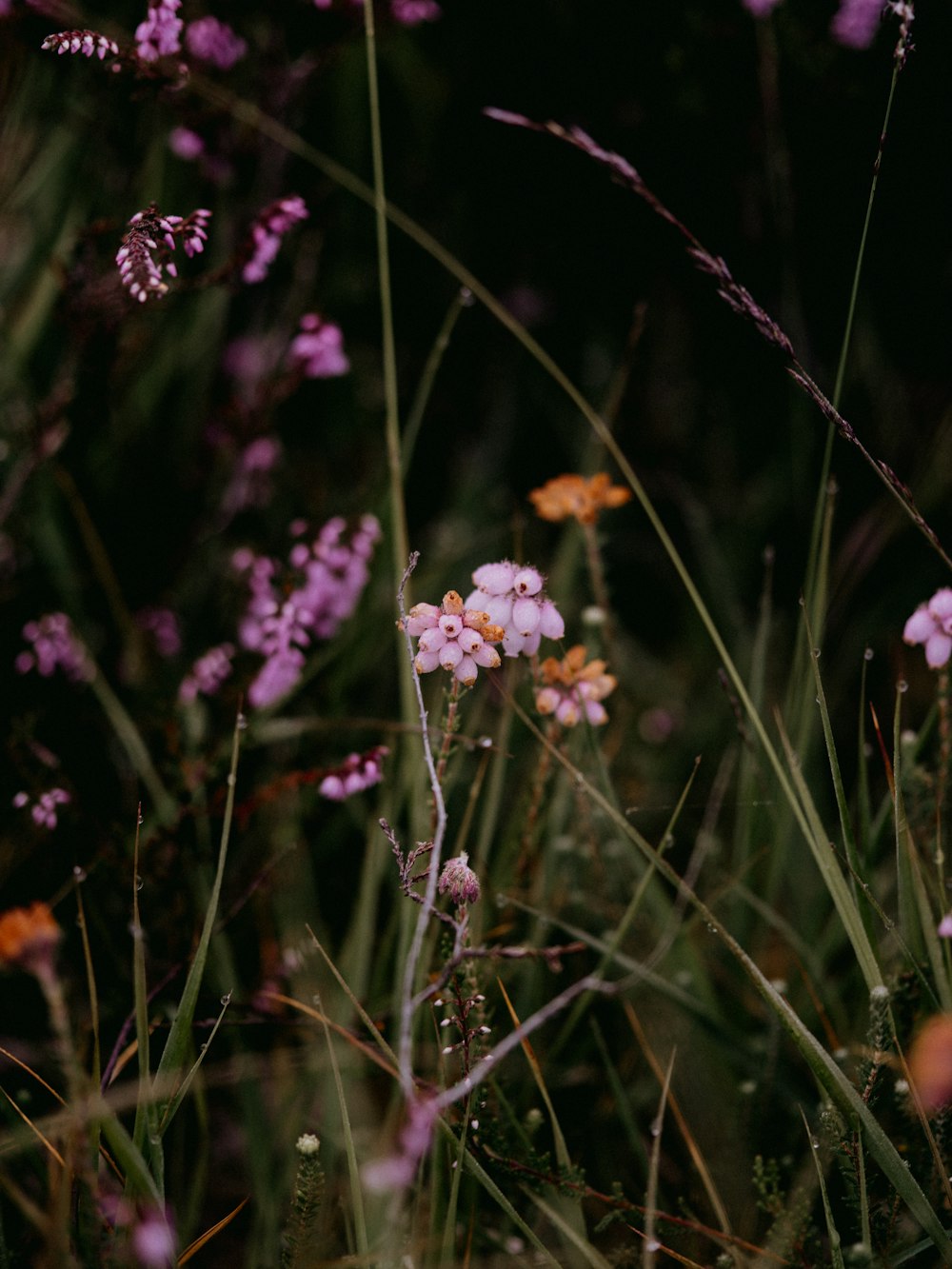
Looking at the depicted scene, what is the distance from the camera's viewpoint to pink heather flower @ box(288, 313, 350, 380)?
1.64 metres

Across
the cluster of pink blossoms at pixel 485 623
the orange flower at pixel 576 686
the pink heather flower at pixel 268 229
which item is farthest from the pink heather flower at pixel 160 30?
the orange flower at pixel 576 686

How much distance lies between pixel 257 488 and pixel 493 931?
3.48 ft

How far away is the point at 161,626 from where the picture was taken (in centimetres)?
183

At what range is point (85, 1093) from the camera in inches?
33.5

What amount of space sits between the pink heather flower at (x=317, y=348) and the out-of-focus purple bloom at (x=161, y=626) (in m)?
0.52

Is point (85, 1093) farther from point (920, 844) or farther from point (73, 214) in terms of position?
point (73, 214)

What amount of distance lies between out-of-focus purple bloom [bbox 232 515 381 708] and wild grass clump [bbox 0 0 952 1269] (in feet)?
0.04

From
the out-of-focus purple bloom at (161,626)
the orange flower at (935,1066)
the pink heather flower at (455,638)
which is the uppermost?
the pink heather flower at (455,638)

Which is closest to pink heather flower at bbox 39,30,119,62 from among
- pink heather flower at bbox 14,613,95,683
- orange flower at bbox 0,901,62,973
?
pink heather flower at bbox 14,613,95,683

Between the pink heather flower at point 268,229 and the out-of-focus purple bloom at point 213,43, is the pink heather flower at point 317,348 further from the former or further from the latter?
the out-of-focus purple bloom at point 213,43

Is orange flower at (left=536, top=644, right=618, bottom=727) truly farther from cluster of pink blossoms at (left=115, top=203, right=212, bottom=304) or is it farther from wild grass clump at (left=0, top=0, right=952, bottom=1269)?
cluster of pink blossoms at (left=115, top=203, right=212, bottom=304)

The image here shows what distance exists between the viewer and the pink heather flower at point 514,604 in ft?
3.33

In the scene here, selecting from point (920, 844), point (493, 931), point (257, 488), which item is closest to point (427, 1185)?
point (493, 931)

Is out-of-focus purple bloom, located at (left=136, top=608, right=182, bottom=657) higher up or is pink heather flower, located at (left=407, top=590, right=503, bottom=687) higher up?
pink heather flower, located at (left=407, top=590, right=503, bottom=687)
